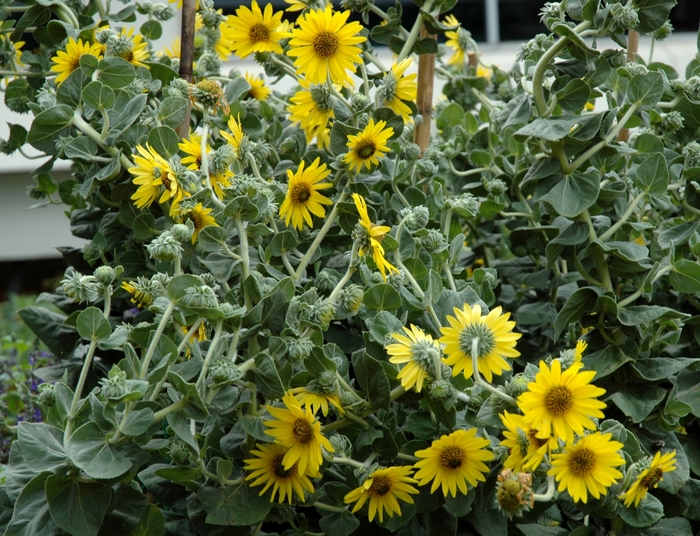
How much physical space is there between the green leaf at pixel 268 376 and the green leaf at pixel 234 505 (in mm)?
112

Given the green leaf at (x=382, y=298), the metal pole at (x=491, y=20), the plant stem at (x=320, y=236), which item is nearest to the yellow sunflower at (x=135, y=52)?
the plant stem at (x=320, y=236)

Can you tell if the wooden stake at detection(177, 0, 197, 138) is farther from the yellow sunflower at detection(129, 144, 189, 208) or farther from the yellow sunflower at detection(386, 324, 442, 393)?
the yellow sunflower at detection(386, 324, 442, 393)

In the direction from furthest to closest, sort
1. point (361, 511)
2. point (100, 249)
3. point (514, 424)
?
point (100, 249)
point (361, 511)
point (514, 424)

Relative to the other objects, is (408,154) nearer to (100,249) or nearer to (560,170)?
(560,170)

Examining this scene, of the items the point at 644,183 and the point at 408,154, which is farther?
the point at 408,154

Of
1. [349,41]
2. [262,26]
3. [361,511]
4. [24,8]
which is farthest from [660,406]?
[24,8]

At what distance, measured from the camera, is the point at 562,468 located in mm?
645

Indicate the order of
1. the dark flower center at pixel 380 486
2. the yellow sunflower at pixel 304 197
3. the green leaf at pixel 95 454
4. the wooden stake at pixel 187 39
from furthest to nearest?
1. the wooden stake at pixel 187 39
2. the yellow sunflower at pixel 304 197
3. the dark flower center at pixel 380 486
4. the green leaf at pixel 95 454

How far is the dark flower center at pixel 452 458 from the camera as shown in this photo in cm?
70

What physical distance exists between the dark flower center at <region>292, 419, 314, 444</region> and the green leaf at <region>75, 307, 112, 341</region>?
18 cm

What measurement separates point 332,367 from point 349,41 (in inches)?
14.6

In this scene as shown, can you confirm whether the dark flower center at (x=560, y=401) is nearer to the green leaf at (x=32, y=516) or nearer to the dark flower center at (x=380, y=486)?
the dark flower center at (x=380, y=486)

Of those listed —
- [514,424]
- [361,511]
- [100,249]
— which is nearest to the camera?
[514,424]

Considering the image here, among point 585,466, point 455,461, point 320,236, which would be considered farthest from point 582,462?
point 320,236
